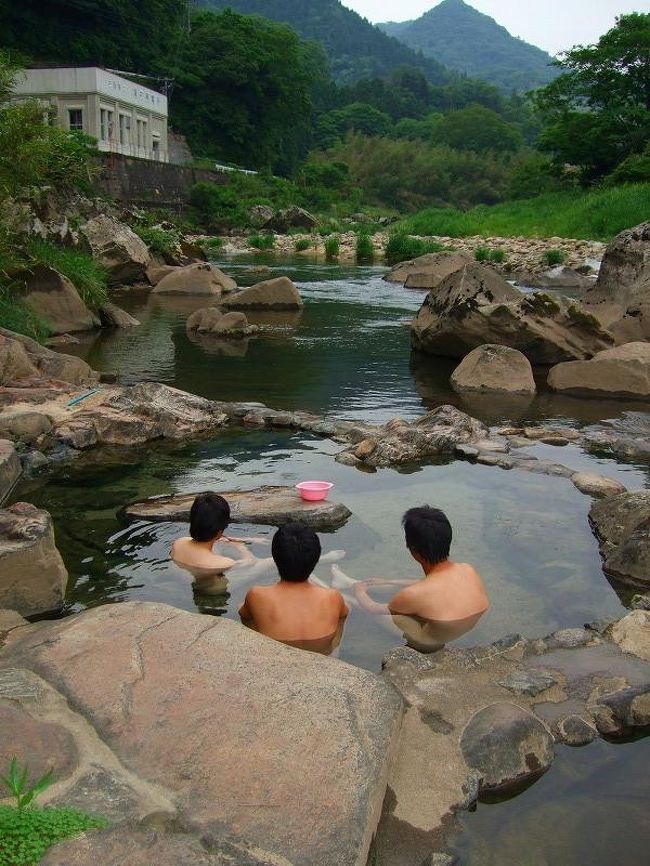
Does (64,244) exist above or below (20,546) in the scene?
above

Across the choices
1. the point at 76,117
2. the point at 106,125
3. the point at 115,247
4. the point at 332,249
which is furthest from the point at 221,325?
the point at 106,125

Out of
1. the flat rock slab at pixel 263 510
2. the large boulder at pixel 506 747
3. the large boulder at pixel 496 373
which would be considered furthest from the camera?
the large boulder at pixel 496 373

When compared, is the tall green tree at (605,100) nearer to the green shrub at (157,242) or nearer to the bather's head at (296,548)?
the green shrub at (157,242)

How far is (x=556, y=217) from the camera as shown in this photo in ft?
126

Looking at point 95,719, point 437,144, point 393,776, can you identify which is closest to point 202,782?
point 95,719

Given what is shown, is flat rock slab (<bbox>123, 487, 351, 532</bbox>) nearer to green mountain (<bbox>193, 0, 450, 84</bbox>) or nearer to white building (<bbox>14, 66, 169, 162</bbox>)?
white building (<bbox>14, 66, 169, 162</bbox>)

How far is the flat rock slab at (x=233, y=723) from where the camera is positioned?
2.75m

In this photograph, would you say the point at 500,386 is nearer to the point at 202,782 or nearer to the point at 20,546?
the point at 20,546

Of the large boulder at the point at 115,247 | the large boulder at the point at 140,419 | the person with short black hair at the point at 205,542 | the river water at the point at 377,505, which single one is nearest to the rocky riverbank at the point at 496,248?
the large boulder at the point at 115,247

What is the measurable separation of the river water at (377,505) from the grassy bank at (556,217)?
23.3 meters

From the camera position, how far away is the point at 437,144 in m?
94.4

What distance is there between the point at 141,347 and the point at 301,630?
10.4 metres

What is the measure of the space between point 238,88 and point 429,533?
65265 mm

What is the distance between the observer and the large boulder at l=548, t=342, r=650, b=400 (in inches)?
434
